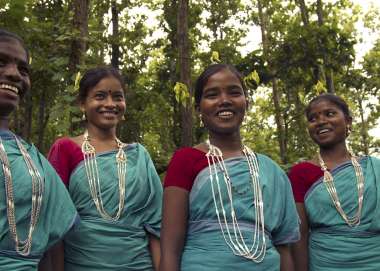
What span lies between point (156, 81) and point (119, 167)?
465 inches

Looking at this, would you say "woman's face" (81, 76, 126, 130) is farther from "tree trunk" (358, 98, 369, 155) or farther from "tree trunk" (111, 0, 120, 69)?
"tree trunk" (358, 98, 369, 155)

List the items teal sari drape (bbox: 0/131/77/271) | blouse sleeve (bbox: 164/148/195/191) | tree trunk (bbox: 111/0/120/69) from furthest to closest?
tree trunk (bbox: 111/0/120/69), blouse sleeve (bbox: 164/148/195/191), teal sari drape (bbox: 0/131/77/271)

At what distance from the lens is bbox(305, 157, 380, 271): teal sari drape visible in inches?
119

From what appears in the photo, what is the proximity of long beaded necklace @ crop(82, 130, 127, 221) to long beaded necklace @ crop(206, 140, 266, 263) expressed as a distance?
0.54 meters

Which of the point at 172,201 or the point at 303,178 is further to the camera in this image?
the point at 303,178

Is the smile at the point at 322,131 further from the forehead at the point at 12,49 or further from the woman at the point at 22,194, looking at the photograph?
the forehead at the point at 12,49

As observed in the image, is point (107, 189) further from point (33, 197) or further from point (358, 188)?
point (358, 188)

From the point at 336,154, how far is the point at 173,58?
1056 cm

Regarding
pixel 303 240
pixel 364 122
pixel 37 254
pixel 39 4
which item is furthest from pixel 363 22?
pixel 37 254

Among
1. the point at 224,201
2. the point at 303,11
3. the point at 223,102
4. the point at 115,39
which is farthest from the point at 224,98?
the point at 115,39

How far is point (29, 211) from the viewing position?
2107 mm

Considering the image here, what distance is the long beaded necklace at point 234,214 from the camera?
Answer: 2363 millimetres

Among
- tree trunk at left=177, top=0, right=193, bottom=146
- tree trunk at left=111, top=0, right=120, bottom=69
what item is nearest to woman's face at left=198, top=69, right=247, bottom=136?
tree trunk at left=177, top=0, right=193, bottom=146

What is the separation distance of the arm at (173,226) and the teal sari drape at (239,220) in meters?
0.04
